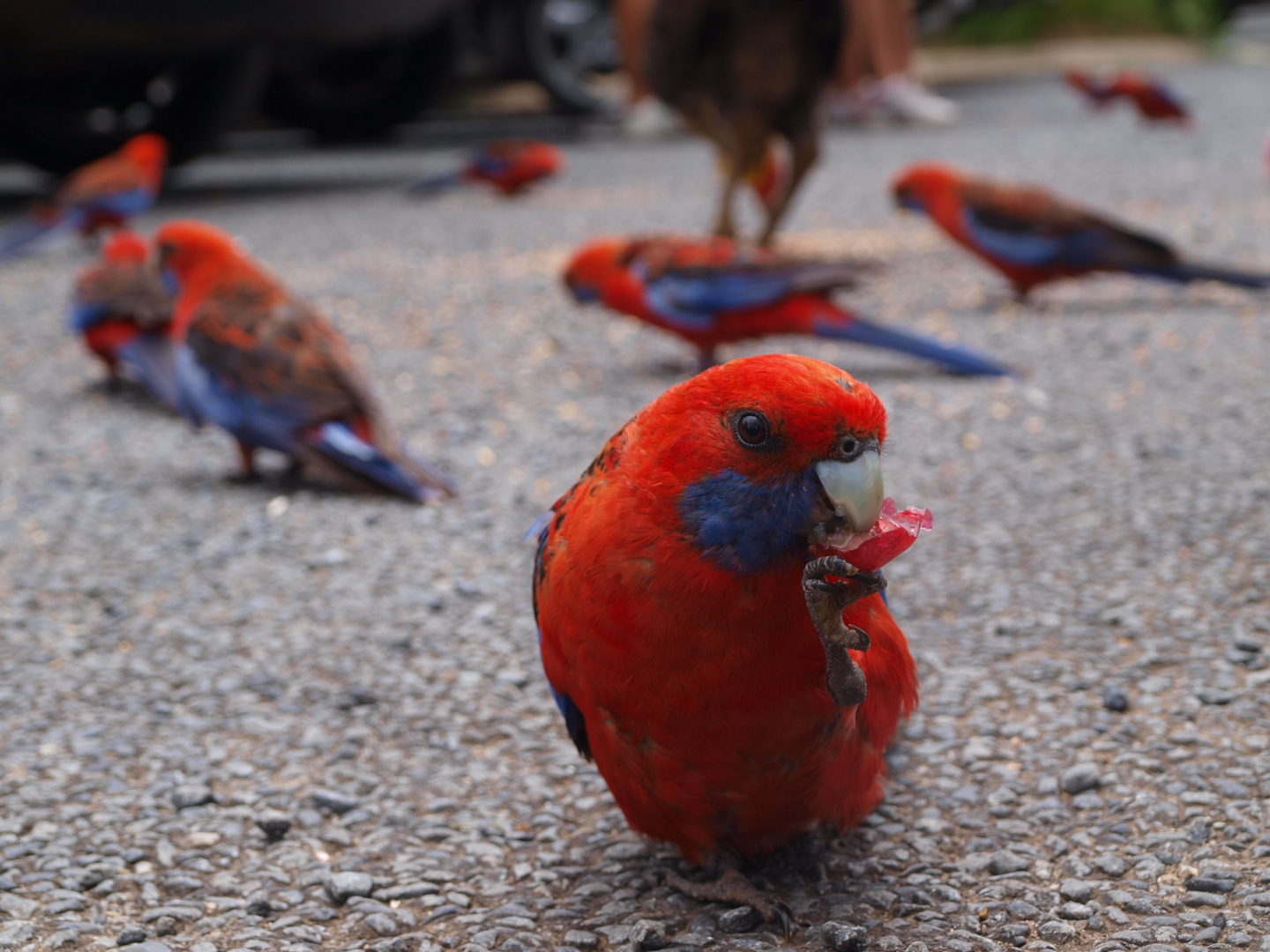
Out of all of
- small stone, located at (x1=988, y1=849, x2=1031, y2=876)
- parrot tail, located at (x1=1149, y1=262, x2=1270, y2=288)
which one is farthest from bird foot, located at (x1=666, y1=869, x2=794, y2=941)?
parrot tail, located at (x1=1149, y1=262, x2=1270, y2=288)

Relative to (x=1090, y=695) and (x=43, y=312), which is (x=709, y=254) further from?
(x=43, y=312)

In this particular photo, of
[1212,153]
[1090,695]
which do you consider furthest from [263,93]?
[1090,695]

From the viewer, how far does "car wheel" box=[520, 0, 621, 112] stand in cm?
1158

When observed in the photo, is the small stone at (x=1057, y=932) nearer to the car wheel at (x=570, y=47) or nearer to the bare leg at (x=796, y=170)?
the bare leg at (x=796, y=170)

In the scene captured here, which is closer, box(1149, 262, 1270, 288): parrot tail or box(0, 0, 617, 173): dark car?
box(1149, 262, 1270, 288): parrot tail

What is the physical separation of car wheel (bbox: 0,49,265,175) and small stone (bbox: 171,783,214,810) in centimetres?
644

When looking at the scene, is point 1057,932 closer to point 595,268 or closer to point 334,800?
point 334,800

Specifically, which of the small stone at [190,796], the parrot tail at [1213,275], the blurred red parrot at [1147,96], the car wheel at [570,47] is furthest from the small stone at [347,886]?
the car wheel at [570,47]

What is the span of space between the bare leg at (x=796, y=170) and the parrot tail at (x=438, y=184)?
3090mm

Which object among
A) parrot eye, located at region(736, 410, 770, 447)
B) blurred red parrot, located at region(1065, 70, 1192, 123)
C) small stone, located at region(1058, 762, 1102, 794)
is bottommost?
blurred red parrot, located at region(1065, 70, 1192, 123)

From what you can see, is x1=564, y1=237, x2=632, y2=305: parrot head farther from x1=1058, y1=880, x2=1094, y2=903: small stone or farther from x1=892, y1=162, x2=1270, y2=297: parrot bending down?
x1=1058, y1=880, x2=1094, y2=903: small stone

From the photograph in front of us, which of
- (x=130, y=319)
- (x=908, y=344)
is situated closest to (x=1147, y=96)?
(x=908, y=344)

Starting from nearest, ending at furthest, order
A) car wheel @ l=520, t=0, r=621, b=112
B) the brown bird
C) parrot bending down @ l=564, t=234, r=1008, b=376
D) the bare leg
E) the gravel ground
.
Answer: the gravel ground
parrot bending down @ l=564, t=234, r=1008, b=376
the brown bird
the bare leg
car wheel @ l=520, t=0, r=621, b=112

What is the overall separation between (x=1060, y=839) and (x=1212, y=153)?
8398 millimetres
